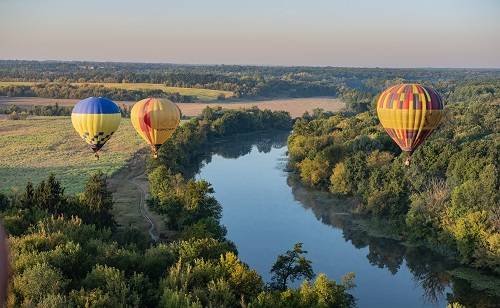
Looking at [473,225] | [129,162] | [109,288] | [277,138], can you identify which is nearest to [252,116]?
[277,138]

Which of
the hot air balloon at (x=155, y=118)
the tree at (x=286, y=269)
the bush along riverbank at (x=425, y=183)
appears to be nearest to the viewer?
the tree at (x=286, y=269)

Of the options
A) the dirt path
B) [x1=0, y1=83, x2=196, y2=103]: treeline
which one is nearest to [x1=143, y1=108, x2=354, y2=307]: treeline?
the dirt path

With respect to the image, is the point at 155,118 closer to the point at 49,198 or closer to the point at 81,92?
the point at 49,198

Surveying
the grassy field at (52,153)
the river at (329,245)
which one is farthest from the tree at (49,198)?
the grassy field at (52,153)

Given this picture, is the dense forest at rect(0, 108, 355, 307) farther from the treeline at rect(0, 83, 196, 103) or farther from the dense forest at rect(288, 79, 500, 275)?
the treeline at rect(0, 83, 196, 103)

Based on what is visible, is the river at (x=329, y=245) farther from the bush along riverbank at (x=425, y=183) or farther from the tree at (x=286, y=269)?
the tree at (x=286, y=269)
